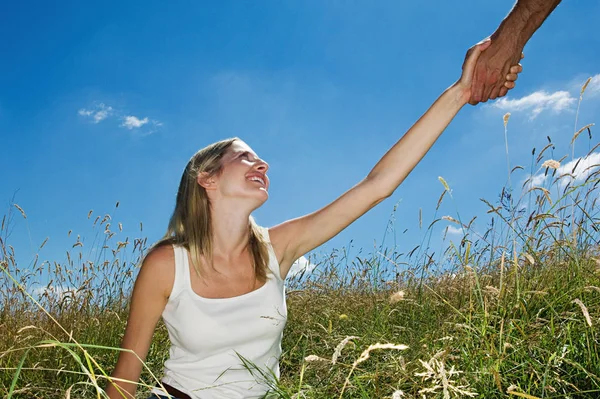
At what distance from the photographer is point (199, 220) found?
3.18 metres

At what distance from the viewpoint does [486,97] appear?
3264 mm

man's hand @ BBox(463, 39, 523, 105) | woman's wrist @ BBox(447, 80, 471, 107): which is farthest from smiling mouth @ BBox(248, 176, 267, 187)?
man's hand @ BBox(463, 39, 523, 105)

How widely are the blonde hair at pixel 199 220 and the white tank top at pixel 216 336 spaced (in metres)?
0.19

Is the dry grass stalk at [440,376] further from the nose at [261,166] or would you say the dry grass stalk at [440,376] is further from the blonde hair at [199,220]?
the nose at [261,166]

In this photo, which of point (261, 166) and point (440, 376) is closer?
point (440, 376)

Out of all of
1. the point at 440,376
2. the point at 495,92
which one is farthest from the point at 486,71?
the point at 440,376

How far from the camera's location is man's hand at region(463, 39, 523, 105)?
10.5ft

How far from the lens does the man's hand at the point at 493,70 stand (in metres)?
3.20

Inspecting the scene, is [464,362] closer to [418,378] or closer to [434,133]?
[418,378]

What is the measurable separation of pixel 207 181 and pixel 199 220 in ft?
0.73

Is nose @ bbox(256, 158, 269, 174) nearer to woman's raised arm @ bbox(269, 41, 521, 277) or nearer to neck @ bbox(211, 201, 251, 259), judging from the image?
neck @ bbox(211, 201, 251, 259)

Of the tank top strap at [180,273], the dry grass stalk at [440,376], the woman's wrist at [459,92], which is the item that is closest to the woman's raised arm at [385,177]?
the woman's wrist at [459,92]

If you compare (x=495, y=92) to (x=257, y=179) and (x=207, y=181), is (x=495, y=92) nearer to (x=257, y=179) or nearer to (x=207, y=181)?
(x=257, y=179)

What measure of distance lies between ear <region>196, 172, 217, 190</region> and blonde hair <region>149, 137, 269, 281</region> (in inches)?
0.7
